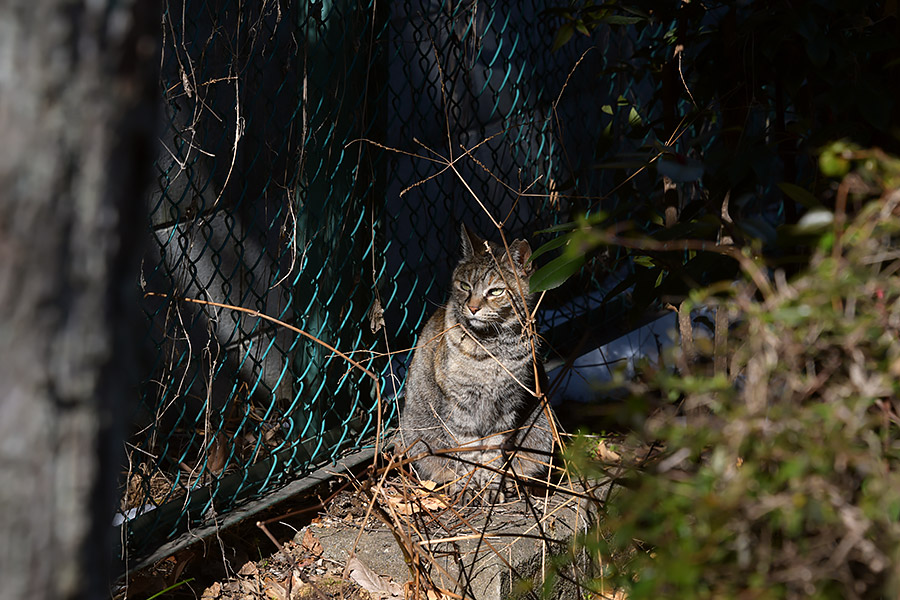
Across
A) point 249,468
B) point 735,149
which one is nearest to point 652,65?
point 735,149

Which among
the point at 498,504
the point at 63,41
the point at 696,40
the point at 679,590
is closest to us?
the point at 63,41

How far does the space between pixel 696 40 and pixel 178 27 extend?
1.76 meters

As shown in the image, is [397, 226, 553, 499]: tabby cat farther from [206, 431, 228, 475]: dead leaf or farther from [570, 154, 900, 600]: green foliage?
[570, 154, 900, 600]: green foliage

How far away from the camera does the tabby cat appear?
3.43m

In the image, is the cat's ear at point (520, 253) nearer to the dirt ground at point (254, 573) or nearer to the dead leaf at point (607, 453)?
the dead leaf at point (607, 453)

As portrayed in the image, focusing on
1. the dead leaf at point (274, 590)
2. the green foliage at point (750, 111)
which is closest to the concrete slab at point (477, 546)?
the dead leaf at point (274, 590)

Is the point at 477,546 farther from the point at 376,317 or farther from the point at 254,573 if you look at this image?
the point at 376,317

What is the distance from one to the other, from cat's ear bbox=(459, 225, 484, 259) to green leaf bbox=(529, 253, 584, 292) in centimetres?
161

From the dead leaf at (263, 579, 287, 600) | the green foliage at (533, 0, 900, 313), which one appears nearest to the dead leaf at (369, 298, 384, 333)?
the dead leaf at (263, 579, 287, 600)

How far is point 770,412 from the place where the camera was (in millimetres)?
973

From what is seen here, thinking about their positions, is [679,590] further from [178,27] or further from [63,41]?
[178,27]

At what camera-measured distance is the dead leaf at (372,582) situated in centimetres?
278

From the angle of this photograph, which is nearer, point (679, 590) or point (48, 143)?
point (48, 143)

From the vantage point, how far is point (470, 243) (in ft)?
12.0
